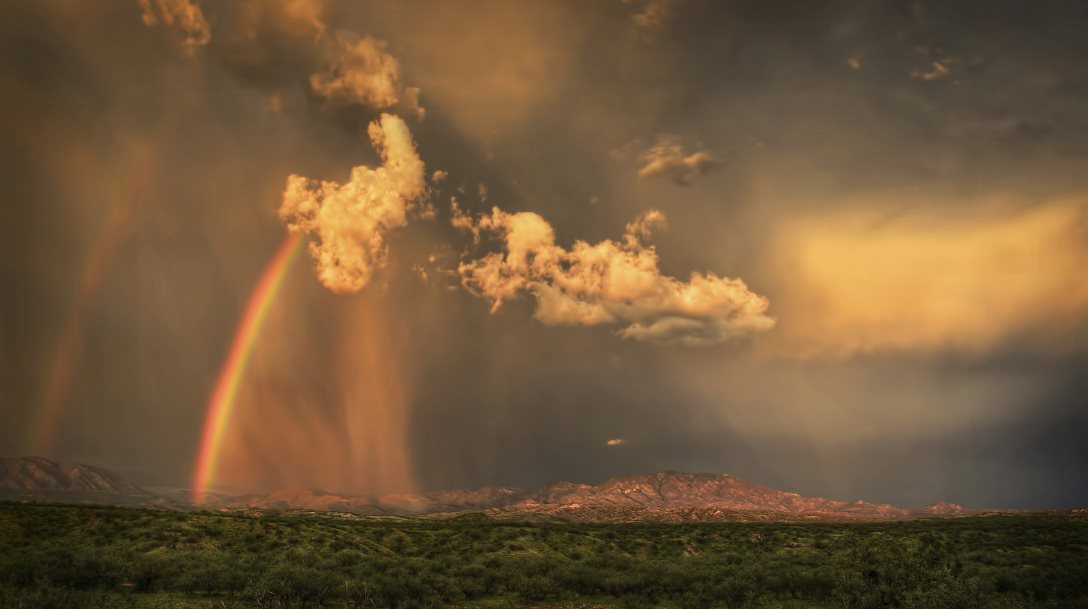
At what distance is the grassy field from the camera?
38.0 metres

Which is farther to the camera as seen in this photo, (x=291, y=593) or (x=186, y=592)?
(x=186, y=592)

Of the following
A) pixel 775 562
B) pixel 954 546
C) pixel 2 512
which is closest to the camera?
pixel 775 562

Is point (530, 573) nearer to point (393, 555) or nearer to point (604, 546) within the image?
point (393, 555)

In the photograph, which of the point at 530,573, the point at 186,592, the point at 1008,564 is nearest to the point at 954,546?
the point at 1008,564

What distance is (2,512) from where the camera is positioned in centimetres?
6366

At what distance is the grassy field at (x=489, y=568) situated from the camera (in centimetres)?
3800

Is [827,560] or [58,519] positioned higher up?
[58,519]

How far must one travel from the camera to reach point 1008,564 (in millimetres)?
56625

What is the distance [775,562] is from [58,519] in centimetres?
7422

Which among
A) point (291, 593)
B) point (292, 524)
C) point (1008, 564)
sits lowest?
point (1008, 564)

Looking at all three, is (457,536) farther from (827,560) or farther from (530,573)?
(827,560)

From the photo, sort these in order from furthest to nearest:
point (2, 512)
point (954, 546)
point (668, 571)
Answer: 1. point (954, 546)
2. point (2, 512)
3. point (668, 571)

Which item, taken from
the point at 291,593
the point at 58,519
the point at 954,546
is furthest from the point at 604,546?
the point at 58,519

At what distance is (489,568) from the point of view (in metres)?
55.6
